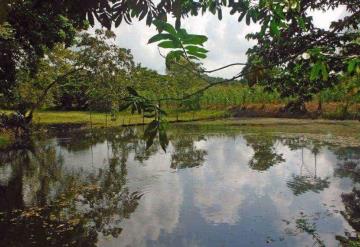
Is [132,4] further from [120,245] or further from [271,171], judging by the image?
[271,171]

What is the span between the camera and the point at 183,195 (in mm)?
9922

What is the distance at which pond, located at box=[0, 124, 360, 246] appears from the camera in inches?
290

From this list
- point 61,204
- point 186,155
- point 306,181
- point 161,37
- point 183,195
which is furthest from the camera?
point 186,155

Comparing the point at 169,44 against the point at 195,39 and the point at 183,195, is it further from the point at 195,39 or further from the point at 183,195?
the point at 183,195

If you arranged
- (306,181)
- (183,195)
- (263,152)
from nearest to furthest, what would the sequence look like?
(183,195), (306,181), (263,152)

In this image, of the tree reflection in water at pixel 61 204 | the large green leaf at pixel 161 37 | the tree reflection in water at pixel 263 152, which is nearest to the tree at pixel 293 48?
the large green leaf at pixel 161 37

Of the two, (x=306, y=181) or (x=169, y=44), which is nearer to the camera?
(x=169, y=44)

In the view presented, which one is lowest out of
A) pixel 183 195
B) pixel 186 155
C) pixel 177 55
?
pixel 183 195

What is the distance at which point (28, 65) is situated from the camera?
13.6m

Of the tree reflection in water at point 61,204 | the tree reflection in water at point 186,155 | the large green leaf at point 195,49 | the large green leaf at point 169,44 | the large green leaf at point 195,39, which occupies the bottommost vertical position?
the tree reflection in water at point 61,204

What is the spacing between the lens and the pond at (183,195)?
736 cm

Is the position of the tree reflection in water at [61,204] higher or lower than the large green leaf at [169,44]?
lower

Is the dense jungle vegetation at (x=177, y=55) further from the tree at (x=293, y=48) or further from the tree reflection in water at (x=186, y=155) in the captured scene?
the tree reflection in water at (x=186, y=155)

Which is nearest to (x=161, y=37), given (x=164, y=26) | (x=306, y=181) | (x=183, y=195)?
(x=164, y=26)
